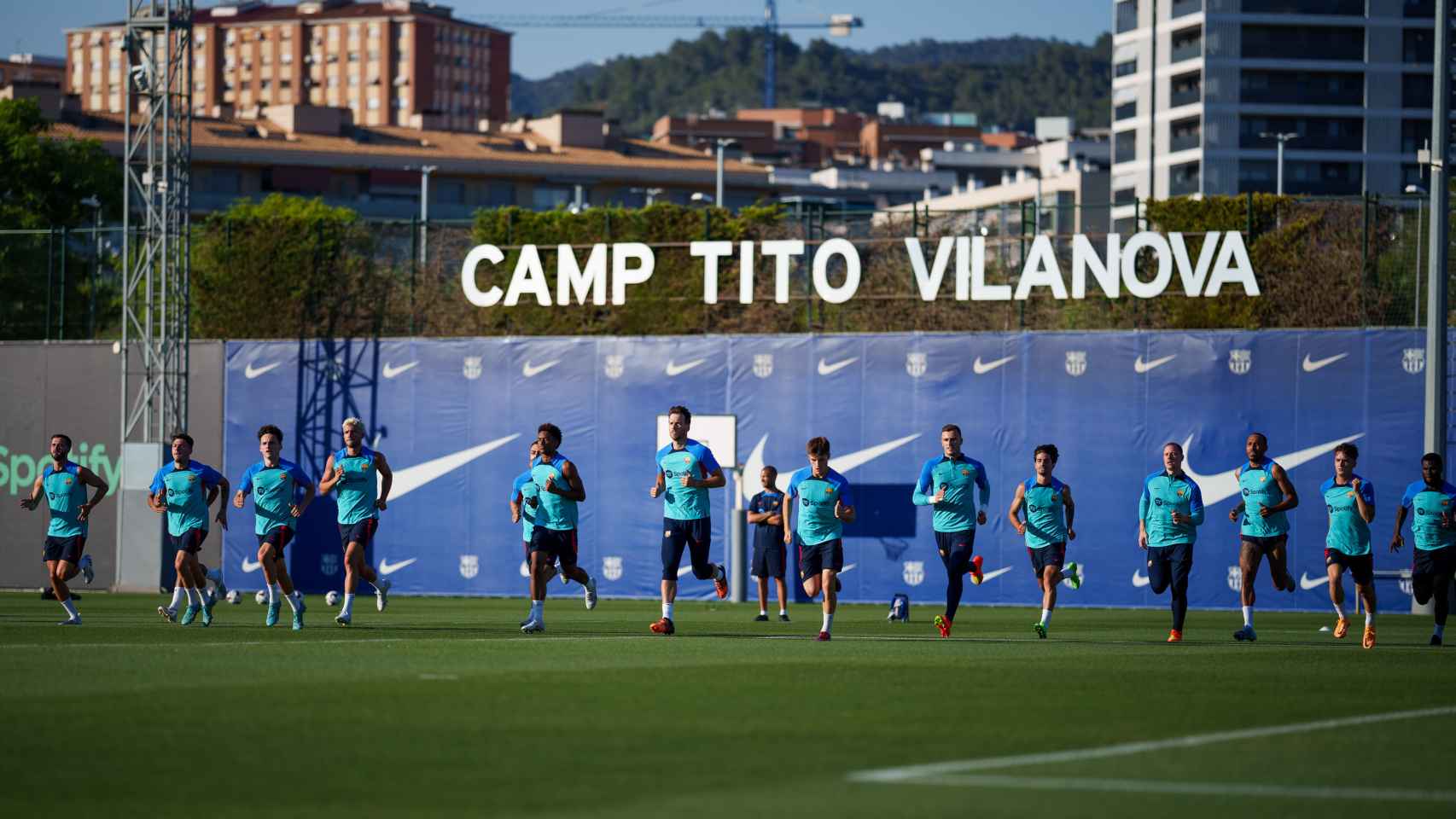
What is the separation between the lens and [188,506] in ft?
66.7

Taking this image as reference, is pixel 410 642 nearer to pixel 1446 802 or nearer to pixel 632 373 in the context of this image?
pixel 1446 802

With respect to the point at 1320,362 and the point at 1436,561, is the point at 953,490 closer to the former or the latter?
the point at 1436,561

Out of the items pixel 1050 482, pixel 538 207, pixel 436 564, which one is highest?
pixel 538 207

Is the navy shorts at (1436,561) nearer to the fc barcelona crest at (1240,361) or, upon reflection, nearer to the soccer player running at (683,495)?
the soccer player running at (683,495)

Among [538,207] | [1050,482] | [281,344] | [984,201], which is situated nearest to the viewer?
[1050,482]

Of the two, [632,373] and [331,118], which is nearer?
[632,373]

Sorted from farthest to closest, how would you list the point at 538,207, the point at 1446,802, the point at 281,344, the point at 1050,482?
the point at 538,207
the point at 281,344
the point at 1050,482
the point at 1446,802

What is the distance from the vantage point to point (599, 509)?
32719 mm

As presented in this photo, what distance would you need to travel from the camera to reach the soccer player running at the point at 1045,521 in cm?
1981

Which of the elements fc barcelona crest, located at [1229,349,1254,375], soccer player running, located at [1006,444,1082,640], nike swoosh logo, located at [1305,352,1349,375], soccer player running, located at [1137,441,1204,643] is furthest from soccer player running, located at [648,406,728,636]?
nike swoosh logo, located at [1305,352,1349,375]

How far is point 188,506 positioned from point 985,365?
46.9ft

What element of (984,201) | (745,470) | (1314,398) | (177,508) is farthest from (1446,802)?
(984,201)

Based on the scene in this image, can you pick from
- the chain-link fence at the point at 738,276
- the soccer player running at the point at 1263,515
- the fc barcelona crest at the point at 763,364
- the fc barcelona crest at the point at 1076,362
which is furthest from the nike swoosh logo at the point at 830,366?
the soccer player running at the point at 1263,515

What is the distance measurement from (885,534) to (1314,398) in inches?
258
